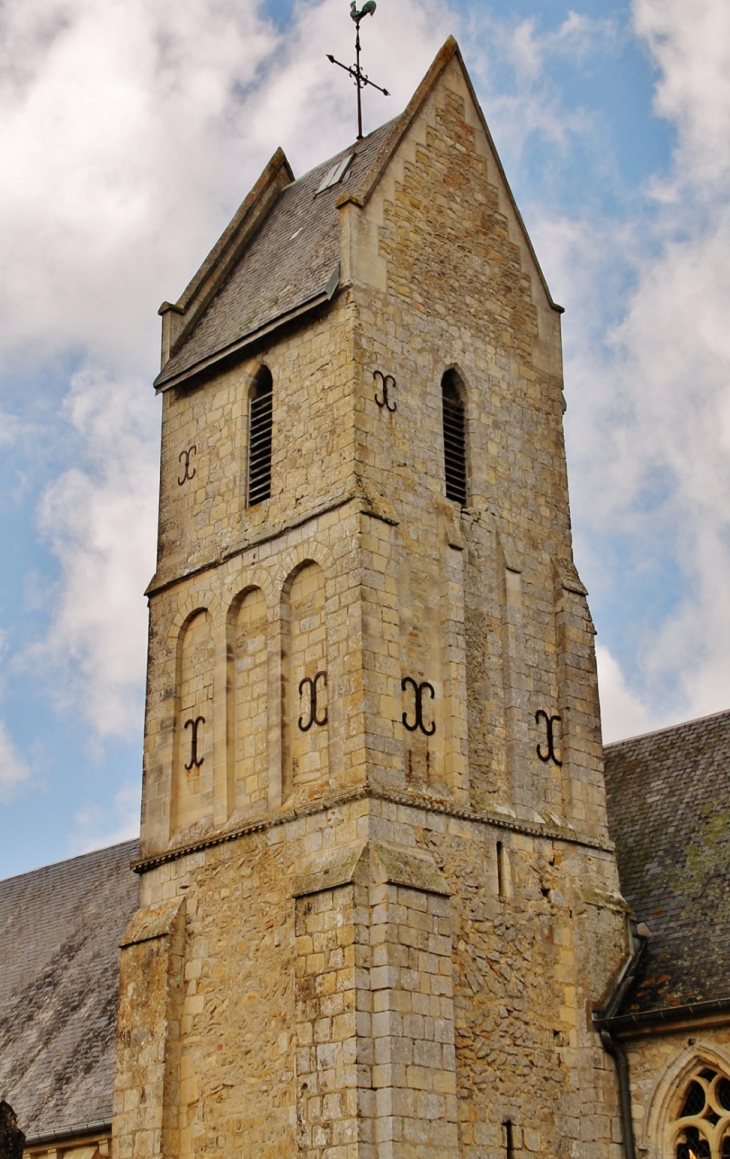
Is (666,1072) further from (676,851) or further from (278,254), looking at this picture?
(278,254)

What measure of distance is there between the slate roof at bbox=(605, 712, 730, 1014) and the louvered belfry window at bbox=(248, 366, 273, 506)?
681 cm

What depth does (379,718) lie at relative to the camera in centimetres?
1811

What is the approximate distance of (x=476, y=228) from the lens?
74.1ft

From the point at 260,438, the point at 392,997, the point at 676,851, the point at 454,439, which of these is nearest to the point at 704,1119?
the point at 676,851

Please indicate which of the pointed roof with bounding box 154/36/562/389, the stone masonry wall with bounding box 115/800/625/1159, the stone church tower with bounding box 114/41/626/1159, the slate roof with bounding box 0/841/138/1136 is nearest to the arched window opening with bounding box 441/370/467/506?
the stone church tower with bounding box 114/41/626/1159

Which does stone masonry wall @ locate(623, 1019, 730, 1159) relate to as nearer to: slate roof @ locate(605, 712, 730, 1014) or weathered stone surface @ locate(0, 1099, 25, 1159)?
slate roof @ locate(605, 712, 730, 1014)

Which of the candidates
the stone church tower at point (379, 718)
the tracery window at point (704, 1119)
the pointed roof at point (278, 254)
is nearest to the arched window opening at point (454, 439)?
the stone church tower at point (379, 718)

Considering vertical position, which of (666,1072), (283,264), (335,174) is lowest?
(666,1072)

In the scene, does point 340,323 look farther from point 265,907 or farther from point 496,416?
point 265,907

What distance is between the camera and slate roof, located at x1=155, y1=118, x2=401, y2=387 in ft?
70.8

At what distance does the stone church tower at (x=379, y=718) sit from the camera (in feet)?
56.2

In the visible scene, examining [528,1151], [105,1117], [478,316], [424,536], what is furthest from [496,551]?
[105,1117]

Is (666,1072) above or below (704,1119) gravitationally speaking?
above

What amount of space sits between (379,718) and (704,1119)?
584cm
